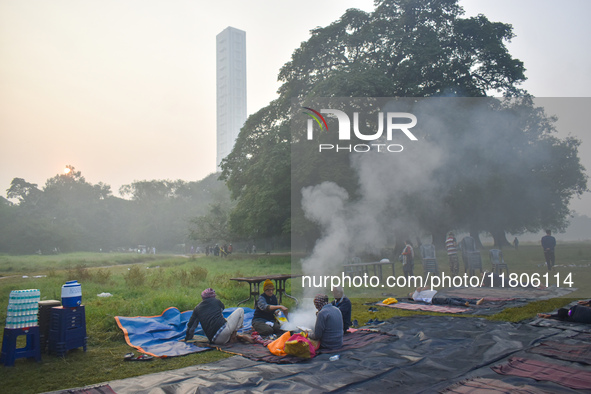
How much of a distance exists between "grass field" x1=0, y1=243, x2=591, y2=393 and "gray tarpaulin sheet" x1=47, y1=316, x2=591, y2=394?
2.20ft

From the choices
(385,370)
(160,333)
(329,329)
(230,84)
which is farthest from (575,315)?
(230,84)

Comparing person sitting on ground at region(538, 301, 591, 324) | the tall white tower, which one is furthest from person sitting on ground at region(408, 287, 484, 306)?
the tall white tower

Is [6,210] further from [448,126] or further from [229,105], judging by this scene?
[229,105]

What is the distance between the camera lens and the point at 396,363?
14.7ft

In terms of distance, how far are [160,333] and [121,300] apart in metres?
2.79

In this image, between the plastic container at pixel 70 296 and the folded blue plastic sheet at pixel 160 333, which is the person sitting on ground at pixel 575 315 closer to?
the folded blue plastic sheet at pixel 160 333

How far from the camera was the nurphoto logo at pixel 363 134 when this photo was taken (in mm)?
14461

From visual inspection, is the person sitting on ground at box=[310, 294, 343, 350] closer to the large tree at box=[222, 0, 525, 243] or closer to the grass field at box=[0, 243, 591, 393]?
the grass field at box=[0, 243, 591, 393]

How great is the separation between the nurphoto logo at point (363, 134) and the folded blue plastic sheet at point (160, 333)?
9.15m

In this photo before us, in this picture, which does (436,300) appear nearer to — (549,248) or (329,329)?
(329,329)

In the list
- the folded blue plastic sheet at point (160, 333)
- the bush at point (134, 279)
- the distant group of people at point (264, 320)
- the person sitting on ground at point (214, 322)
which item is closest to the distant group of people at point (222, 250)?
the bush at point (134, 279)

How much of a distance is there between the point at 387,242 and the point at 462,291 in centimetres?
648

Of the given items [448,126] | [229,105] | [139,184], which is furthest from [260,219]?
[229,105]

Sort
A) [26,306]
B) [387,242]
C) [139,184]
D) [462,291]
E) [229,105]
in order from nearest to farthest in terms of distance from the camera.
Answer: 1. [26,306]
2. [462,291]
3. [387,242]
4. [139,184]
5. [229,105]
